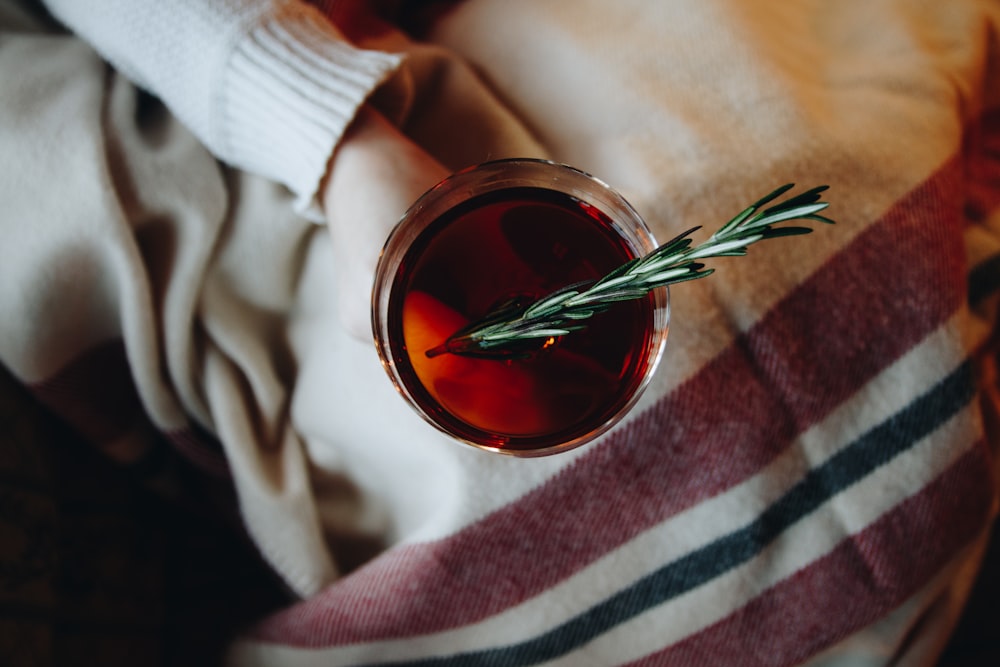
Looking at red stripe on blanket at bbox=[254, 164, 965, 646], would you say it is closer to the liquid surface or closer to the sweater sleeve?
the liquid surface

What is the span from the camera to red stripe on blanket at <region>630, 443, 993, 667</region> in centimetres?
57

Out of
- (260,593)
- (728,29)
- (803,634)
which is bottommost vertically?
(260,593)

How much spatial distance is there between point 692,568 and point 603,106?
1.22 feet

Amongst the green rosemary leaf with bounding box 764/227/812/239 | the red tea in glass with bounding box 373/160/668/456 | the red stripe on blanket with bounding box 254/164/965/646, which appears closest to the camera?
the green rosemary leaf with bounding box 764/227/812/239

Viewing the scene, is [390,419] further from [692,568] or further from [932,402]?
[932,402]

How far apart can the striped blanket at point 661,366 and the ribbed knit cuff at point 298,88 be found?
0.24ft

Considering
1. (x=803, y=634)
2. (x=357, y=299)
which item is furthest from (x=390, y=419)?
(x=803, y=634)

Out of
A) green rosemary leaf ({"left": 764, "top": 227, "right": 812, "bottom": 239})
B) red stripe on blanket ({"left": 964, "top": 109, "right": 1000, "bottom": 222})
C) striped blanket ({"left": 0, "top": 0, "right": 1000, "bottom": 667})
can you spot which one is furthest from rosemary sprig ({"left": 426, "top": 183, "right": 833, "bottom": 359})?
red stripe on blanket ({"left": 964, "top": 109, "right": 1000, "bottom": 222})

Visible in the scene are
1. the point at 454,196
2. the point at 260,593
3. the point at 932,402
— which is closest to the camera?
the point at 454,196

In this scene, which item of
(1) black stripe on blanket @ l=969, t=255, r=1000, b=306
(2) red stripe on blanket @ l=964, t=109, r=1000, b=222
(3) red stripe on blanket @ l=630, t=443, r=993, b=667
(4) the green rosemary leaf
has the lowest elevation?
(3) red stripe on blanket @ l=630, t=443, r=993, b=667

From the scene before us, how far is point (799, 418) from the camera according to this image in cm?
56

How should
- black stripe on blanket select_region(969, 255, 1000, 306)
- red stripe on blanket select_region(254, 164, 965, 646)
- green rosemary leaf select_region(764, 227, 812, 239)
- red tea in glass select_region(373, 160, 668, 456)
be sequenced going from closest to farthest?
green rosemary leaf select_region(764, 227, 812, 239) → red tea in glass select_region(373, 160, 668, 456) → red stripe on blanket select_region(254, 164, 965, 646) → black stripe on blanket select_region(969, 255, 1000, 306)

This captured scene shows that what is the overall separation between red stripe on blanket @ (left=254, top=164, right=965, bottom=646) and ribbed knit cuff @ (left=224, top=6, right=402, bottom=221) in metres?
0.30

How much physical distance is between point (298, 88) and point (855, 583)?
1.86 ft
